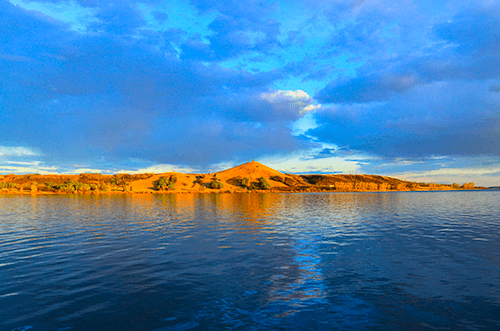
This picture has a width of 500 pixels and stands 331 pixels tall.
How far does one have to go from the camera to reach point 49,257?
2680 cm

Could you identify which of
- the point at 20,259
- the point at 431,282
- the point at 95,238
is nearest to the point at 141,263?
the point at 20,259

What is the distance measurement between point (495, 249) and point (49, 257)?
1701 inches

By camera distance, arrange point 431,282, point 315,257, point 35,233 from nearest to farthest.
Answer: point 431,282, point 315,257, point 35,233

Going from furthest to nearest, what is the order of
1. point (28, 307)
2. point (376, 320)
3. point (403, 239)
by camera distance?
point (403, 239), point (28, 307), point (376, 320)

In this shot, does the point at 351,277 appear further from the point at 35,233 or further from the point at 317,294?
the point at 35,233

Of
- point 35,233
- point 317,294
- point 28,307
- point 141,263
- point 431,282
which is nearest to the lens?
point 28,307

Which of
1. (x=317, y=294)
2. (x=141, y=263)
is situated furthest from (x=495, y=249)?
(x=141, y=263)

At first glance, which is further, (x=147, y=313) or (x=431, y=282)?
(x=431, y=282)

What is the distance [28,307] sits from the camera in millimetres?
15703

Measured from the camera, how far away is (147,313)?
49.4 ft

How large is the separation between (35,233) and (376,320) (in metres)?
43.3

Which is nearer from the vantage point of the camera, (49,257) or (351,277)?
(351,277)

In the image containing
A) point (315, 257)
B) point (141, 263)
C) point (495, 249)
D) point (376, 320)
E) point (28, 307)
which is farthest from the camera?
point (495, 249)

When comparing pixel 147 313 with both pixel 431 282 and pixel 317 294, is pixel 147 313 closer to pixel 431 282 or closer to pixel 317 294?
pixel 317 294
